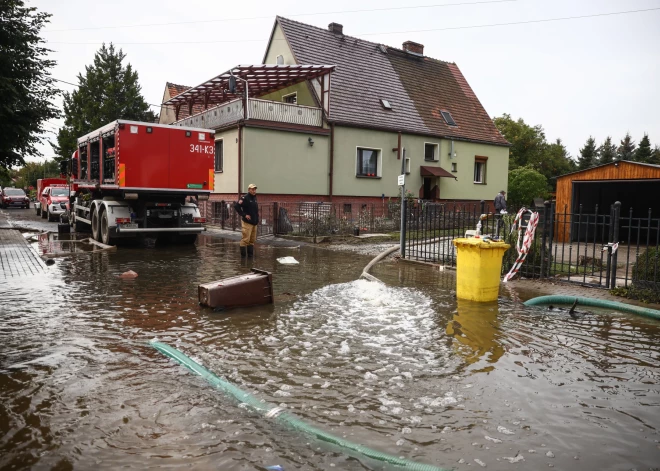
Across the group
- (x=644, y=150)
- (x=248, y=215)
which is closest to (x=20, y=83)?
(x=248, y=215)

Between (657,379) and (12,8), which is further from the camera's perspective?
(12,8)

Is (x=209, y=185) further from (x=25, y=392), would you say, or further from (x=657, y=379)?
(x=657, y=379)

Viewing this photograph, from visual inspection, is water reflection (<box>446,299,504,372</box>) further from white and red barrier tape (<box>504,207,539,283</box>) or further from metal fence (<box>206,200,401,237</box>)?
metal fence (<box>206,200,401,237</box>)

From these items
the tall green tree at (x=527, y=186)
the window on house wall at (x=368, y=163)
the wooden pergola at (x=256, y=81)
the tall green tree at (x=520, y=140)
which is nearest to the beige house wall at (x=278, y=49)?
the wooden pergola at (x=256, y=81)

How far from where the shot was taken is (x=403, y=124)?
2755 cm

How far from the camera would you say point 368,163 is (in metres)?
26.6

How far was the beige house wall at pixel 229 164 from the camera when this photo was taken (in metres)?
23.0

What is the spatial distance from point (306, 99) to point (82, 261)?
16.8m

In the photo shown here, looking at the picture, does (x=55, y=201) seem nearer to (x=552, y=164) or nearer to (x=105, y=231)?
(x=105, y=231)

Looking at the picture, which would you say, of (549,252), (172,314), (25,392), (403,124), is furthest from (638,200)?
(25,392)

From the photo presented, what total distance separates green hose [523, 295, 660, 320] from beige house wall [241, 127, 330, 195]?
→ 55.1 ft

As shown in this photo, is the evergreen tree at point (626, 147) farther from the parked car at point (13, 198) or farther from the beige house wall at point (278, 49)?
the parked car at point (13, 198)

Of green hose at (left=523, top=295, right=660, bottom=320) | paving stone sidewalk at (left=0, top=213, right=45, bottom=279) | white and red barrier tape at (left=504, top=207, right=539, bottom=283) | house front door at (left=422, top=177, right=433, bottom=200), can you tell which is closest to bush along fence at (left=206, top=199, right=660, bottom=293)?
white and red barrier tape at (left=504, top=207, right=539, bottom=283)

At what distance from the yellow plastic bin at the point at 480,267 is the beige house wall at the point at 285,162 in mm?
15963
